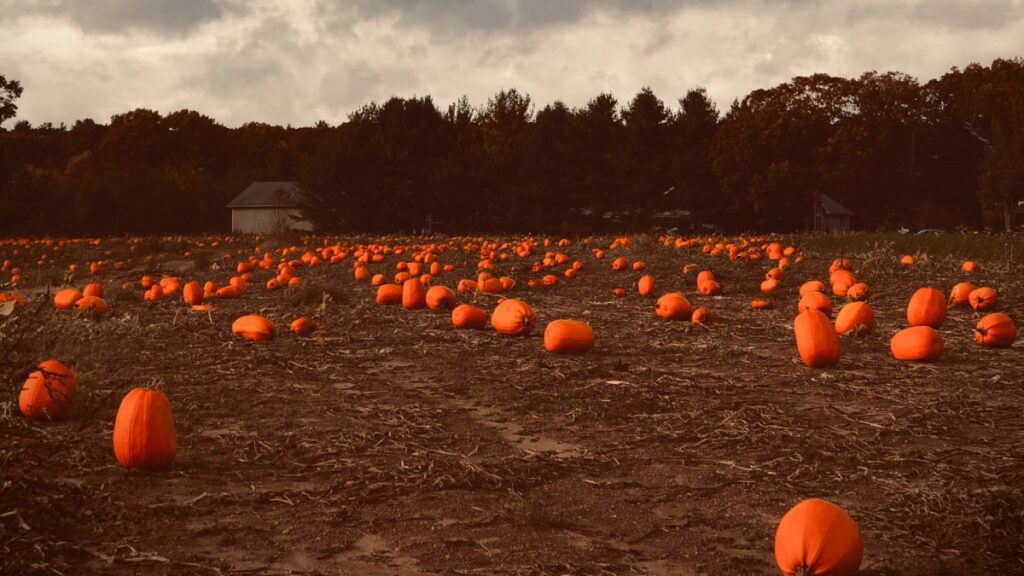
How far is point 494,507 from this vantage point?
4.12 meters

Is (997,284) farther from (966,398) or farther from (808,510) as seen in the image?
(808,510)

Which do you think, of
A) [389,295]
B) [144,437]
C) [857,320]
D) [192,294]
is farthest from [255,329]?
→ [857,320]

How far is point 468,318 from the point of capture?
884 centimetres

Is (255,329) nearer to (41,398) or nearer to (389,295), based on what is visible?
(389,295)

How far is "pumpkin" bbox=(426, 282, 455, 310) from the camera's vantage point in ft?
33.7

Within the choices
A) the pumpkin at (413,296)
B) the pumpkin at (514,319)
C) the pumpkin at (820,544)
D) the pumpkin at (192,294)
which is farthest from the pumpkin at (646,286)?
the pumpkin at (820,544)

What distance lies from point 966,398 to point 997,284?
6.01 metres

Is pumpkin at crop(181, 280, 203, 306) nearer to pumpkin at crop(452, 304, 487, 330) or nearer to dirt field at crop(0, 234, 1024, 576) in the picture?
dirt field at crop(0, 234, 1024, 576)

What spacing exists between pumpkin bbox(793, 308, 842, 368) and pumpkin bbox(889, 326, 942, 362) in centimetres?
63

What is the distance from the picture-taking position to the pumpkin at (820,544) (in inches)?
130

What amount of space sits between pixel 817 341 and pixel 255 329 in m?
4.92

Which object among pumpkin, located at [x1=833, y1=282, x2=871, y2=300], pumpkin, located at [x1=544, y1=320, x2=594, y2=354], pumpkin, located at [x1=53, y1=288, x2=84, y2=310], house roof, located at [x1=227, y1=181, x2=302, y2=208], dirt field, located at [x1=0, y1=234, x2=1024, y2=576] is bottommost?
dirt field, located at [x1=0, y1=234, x2=1024, y2=576]

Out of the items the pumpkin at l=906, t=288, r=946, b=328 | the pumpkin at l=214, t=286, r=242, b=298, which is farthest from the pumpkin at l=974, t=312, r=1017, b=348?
the pumpkin at l=214, t=286, r=242, b=298

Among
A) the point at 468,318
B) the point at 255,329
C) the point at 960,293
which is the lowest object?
the point at 255,329
